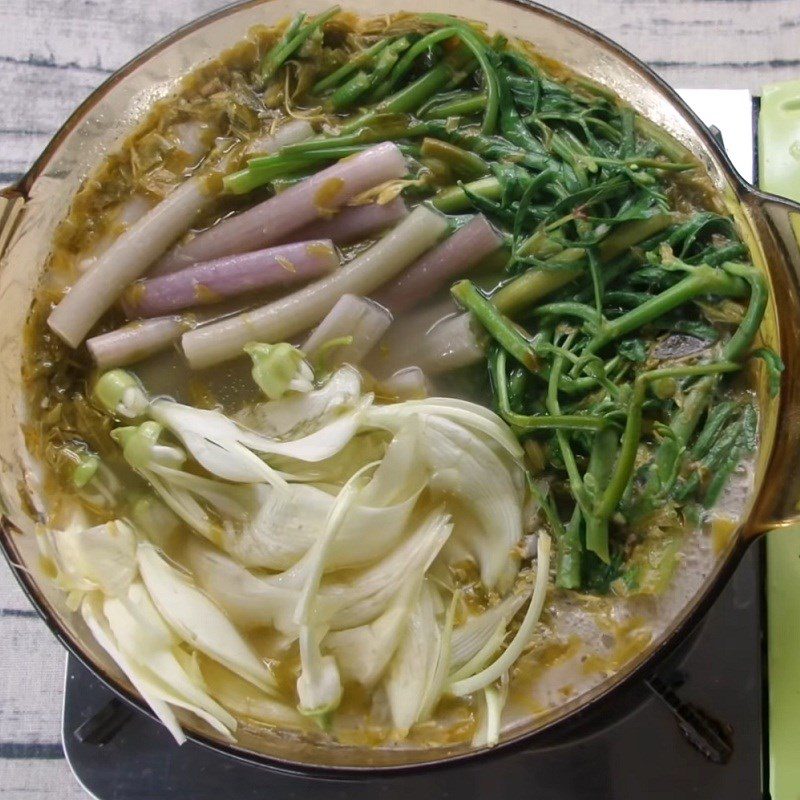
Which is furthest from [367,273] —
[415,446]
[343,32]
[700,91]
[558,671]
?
[700,91]

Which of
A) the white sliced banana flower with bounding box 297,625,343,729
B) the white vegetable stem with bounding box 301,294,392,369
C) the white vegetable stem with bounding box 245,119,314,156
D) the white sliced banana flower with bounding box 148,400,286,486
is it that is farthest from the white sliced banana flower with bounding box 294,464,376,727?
the white vegetable stem with bounding box 245,119,314,156

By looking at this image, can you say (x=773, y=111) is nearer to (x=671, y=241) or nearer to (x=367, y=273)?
(x=671, y=241)

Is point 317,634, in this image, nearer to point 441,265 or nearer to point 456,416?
point 456,416

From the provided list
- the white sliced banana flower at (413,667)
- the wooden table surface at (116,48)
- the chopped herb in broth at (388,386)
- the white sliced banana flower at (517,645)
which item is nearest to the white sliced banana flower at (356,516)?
the chopped herb in broth at (388,386)

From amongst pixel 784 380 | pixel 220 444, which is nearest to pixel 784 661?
pixel 784 380

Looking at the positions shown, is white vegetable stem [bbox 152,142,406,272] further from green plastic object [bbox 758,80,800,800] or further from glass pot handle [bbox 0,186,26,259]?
green plastic object [bbox 758,80,800,800]
